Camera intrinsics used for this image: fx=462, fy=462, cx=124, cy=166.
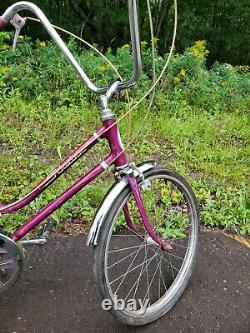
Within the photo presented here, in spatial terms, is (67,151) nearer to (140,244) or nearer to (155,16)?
(140,244)

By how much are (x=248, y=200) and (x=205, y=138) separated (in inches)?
40.3

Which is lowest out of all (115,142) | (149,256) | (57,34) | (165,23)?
(149,256)

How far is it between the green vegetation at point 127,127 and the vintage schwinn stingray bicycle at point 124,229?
15.9 inches

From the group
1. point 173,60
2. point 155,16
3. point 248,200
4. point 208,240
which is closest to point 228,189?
point 248,200

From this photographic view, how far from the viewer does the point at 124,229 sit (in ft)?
10.5

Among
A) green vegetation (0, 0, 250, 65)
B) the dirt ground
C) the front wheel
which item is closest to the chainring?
the dirt ground

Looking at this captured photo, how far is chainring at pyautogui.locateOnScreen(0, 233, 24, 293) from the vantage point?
2.22 metres

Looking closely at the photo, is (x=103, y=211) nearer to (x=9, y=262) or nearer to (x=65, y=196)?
(x=65, y=196)

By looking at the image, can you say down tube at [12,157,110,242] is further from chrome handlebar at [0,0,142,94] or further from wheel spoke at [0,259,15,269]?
chrome handlebar at [0,0,142,94]

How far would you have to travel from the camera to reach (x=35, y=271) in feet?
9.20

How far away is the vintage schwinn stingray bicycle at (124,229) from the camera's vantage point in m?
2.10

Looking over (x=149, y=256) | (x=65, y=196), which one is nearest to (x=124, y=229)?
(x=149, y=256)

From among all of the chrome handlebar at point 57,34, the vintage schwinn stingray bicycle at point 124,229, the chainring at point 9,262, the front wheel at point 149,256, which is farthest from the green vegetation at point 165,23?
the chainring at point 9,262

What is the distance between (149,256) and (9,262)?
993 millimetres
